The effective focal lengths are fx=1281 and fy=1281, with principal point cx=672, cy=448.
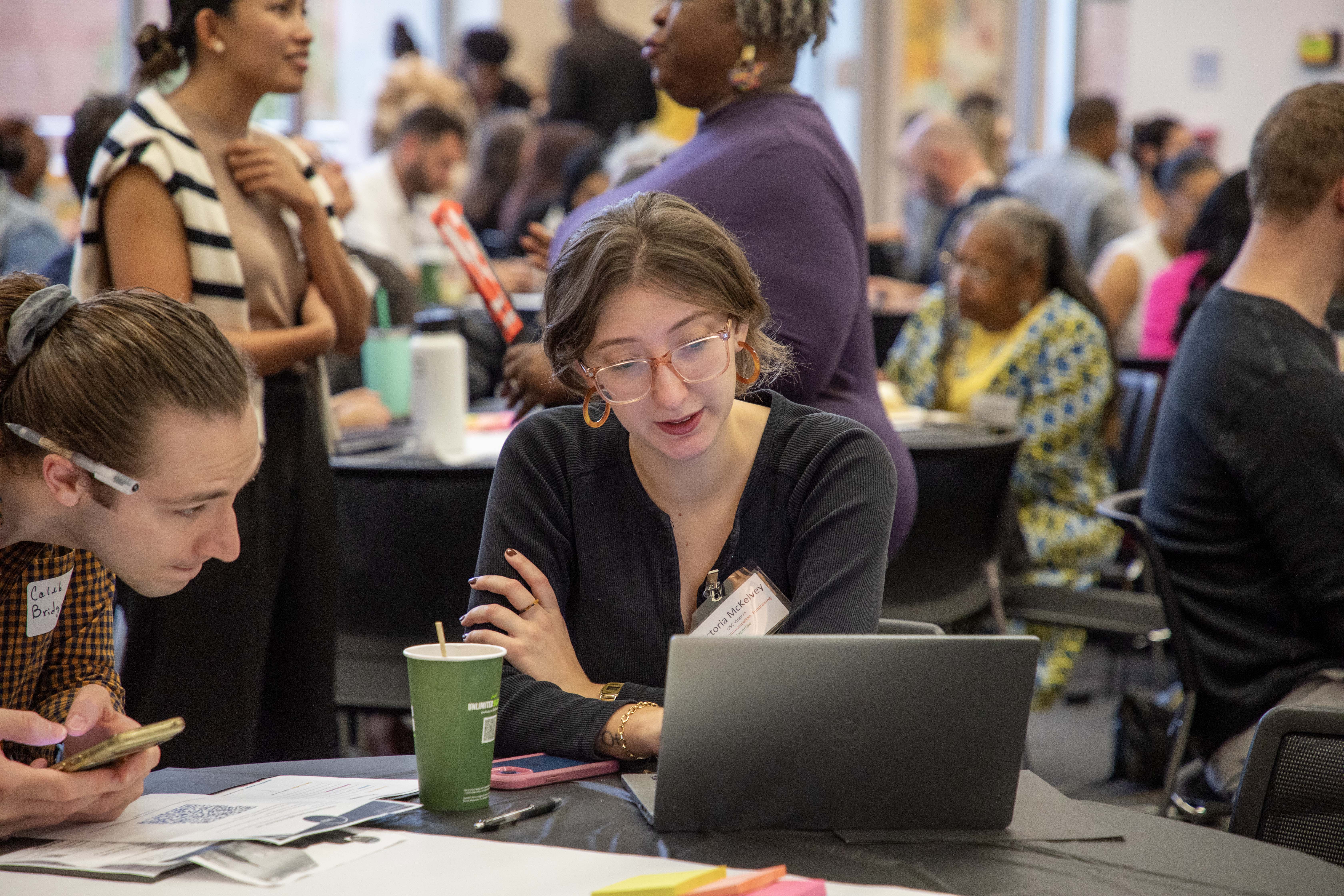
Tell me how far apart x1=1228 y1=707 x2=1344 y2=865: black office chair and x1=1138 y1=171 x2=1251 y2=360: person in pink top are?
1.35 meters

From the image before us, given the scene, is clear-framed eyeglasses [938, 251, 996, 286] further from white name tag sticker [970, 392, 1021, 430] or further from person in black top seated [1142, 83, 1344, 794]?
person in black top seated [1142, 83, 1344, 794]

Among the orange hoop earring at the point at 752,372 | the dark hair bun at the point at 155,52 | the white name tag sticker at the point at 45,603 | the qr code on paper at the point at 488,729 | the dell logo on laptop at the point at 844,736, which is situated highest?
the dark hair bun at the point at 155,52

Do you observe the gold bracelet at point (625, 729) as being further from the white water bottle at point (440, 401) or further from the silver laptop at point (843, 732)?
the white water bottle at point (440, 401)

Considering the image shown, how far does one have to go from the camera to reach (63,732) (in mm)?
1102

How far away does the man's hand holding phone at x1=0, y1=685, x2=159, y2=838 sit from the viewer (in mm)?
1043

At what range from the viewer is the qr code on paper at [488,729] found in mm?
1101

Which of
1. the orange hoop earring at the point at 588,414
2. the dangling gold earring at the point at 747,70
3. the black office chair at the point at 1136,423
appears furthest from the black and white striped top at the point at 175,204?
the black office chair at the point at 1136,423

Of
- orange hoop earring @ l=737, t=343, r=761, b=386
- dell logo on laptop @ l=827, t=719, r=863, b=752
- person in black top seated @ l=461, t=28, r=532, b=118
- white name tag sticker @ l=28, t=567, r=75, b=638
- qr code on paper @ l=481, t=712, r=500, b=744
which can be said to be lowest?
qr code on paper @ l=481, t=712, r=500, b=744

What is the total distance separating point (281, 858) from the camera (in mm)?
990

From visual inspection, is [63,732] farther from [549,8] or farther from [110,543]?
[549,8]

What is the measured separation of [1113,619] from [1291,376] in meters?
0.93

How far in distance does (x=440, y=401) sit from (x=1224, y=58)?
28.7 feet

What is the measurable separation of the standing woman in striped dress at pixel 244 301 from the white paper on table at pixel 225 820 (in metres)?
0.87

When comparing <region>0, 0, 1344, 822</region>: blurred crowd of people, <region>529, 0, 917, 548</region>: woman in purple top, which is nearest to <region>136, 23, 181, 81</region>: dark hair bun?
<region>0, 0, 1344, 822</region>: blurred crowd of people
